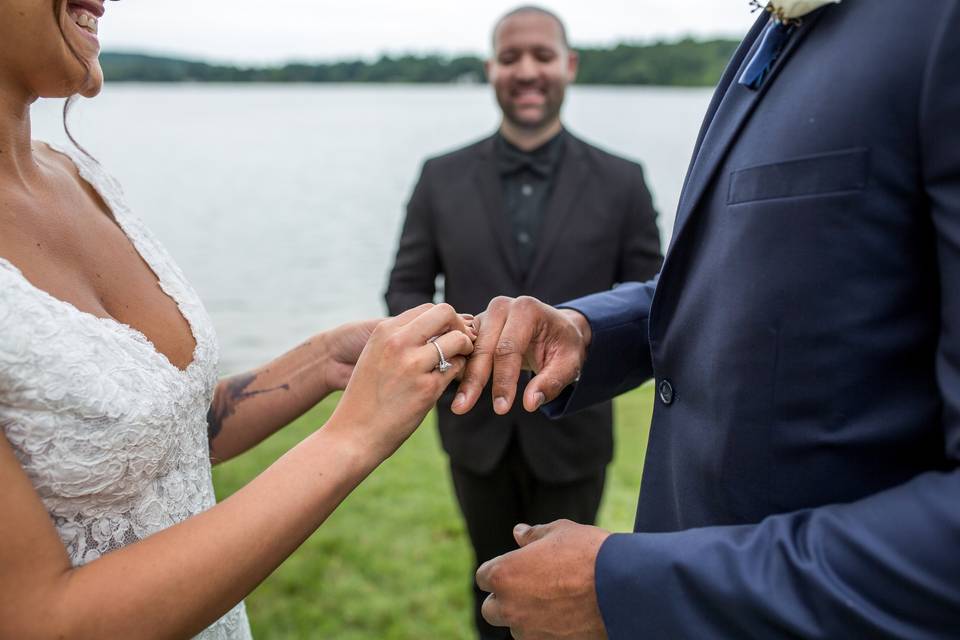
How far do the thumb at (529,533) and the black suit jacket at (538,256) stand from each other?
2.09 meters

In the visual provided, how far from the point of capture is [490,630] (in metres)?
3.77

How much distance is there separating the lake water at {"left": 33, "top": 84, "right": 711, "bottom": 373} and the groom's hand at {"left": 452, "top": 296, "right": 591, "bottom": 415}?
1.18 metres

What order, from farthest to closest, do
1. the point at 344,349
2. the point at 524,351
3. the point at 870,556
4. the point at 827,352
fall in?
the point at 344,349 < the point at 524,351 < the point at 827,352 < the point at 870,556

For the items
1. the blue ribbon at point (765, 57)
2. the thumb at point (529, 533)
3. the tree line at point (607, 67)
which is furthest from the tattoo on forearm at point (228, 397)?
the tree line at point (607, 67)

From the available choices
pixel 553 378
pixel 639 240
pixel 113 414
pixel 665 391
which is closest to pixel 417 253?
pixel 639 240

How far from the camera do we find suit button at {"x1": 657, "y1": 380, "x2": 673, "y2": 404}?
1.62 meters

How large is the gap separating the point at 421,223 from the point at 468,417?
1043 millimetres

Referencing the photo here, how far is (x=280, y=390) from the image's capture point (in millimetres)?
2209

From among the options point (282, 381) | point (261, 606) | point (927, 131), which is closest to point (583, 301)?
point (282, 381)

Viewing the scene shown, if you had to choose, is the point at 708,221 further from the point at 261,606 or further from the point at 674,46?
the point at 674,46

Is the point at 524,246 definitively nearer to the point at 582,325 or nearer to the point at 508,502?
the point at 508,502

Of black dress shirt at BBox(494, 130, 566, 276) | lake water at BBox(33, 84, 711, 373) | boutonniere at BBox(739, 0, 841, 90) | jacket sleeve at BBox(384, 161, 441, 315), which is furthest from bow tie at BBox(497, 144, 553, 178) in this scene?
boutonniere at BBox(739, 0, 841, 90)

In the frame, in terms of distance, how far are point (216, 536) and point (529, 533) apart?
1.97ft

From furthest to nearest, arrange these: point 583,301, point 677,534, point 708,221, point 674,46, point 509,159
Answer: point 674,46 → point 509,159 → point 583,301 → point 708,221 → point 677,534
